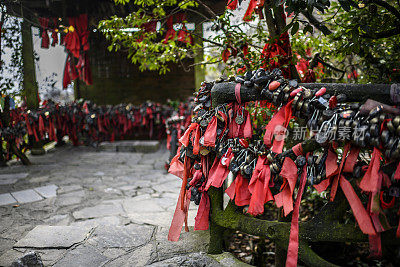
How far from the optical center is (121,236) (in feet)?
9.11

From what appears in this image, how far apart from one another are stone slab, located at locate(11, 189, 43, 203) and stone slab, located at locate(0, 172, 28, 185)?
711 mm

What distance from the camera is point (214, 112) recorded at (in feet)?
7.09

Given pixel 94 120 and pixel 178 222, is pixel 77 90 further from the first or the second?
pixel 178 222

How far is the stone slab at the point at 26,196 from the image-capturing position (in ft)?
13.6

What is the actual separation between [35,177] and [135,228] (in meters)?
3.28

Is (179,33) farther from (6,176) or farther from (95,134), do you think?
(95,134)

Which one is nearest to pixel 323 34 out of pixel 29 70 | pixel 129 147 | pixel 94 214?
pixel 94 214

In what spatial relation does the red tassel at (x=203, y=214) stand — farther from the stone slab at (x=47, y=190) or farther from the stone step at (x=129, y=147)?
the stone step at (x=129, y=147)

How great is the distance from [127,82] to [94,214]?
634 cm

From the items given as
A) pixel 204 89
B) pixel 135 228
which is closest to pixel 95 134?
pixel 135 228

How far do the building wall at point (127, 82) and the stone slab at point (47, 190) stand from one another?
4.98m

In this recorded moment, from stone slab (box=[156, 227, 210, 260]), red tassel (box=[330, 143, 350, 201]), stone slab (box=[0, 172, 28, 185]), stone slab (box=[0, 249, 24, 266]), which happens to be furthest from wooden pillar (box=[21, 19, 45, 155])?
red tassel (box=[330, 143, 350, 201])

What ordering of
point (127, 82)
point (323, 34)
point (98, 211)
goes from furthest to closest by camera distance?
point (127, 82), point (98, 211), point (323, 34)

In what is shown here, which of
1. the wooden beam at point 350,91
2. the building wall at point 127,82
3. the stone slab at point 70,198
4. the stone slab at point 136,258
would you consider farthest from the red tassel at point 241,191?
the building wall at point 127,82
